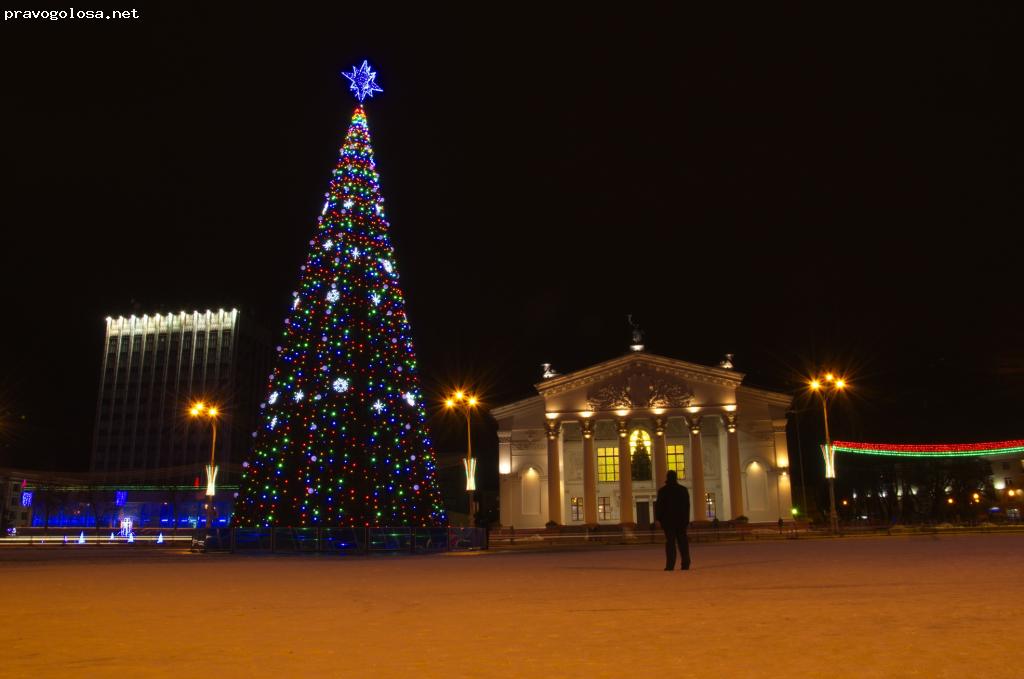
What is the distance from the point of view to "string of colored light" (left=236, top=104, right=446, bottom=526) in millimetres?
25359

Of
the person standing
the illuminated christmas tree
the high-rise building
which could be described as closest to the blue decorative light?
the illuminated christmas tree

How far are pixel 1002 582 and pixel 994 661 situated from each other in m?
5.83

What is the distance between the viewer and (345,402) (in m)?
25.9

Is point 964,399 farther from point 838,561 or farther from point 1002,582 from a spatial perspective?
point 1002,582

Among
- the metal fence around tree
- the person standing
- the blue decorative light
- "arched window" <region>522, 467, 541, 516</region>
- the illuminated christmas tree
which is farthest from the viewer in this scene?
"arched window" <region>522, 467, 541, 516</region>

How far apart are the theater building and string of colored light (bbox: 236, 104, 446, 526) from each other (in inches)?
1112

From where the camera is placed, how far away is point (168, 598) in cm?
1027

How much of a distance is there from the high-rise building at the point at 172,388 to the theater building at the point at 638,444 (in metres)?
57.3

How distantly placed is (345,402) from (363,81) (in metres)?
13.6

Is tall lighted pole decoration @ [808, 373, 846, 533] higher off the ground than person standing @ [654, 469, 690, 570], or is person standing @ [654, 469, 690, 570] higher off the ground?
tall lighted pole decoration @ [808, 373, 846, 533]

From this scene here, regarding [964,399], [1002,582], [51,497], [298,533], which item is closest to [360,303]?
[298,533]

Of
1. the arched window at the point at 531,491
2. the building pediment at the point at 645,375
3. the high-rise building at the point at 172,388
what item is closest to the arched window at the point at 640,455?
the building pediment at the point at 645,375

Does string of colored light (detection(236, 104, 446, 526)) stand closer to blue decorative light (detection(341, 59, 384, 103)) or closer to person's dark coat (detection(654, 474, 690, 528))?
blue decorative light (detection(341, 59, 384, 103))

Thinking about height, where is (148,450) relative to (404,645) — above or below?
above
